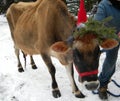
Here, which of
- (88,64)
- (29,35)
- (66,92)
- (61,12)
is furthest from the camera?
(29,35)

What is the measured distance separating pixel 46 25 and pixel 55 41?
Result: 324mm

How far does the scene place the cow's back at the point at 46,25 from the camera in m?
5.47

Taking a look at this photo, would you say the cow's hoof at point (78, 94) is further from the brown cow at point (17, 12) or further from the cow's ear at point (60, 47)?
the brown cow at point (17, 12)

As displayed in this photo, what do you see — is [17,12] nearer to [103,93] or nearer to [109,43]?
[103,93]

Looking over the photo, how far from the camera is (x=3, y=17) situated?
16.1 metres

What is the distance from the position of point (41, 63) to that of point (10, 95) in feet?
6.39

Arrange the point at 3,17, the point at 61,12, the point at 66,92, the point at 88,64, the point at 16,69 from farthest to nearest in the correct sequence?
the point at 3,17
the point at 16,69
the point at 66,92
the point at 61,12
the point at 88,64

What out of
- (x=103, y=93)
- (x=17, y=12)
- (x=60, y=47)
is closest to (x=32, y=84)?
(x=103, y=93)

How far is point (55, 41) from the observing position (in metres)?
5.55

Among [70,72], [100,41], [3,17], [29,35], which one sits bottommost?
[3,17]

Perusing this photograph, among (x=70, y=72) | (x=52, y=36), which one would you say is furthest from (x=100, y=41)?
(x=70, y=72)

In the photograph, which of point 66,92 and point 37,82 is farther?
point 37,82

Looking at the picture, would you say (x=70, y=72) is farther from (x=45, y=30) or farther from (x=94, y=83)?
(x=94, y=83)

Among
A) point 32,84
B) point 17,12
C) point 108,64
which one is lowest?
point 32,84
